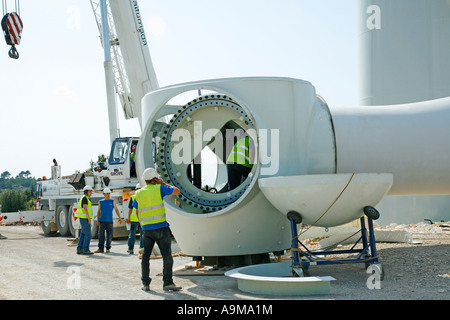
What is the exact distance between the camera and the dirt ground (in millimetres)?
6675

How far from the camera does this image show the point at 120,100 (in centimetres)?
1770

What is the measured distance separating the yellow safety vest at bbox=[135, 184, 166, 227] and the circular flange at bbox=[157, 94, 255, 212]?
1.46 metres

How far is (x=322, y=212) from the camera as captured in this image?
7332 mm

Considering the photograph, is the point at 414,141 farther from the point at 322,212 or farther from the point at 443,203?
the point at 443,203

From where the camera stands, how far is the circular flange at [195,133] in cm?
848

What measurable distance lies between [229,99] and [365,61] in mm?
8298

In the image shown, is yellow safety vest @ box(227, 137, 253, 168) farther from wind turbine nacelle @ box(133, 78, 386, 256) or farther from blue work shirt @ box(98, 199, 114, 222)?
blue work shirt @ box(98, 199, 114, 222)

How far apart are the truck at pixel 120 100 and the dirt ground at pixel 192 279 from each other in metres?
4.41

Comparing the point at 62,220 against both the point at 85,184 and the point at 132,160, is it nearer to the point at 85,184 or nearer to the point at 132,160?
the point at 85,184

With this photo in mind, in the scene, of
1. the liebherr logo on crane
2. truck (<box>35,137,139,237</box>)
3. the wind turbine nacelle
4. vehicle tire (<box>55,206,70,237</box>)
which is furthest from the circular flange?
vehicle tire (<box>55,206,70,237</box>)

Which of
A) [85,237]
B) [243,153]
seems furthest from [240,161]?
[85,237]

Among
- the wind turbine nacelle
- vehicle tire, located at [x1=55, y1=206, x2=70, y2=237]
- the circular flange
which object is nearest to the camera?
the wind turbine nacelle

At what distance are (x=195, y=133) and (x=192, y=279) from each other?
2.39 metres

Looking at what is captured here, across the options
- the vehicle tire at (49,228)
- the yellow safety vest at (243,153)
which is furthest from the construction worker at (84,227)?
the vehicle tire at (49,228)
